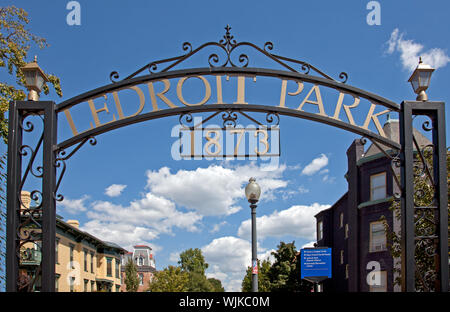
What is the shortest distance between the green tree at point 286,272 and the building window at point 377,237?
10254 millimetres

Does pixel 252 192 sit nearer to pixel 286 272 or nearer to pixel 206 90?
pixel 206 90

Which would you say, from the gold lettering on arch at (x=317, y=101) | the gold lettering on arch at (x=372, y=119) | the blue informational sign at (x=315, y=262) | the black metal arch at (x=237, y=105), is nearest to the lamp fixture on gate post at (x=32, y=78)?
the black metal arch at (x=237, y=105)

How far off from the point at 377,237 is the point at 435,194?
24641mm

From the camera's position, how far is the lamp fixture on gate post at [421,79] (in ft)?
25.7

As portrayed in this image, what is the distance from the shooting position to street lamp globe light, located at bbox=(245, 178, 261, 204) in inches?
464

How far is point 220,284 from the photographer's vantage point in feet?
405

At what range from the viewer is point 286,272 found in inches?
1610

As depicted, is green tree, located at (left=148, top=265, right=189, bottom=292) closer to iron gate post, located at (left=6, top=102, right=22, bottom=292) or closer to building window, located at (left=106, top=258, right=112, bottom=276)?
building window, located at (left=106, top=258, right=112, bottom=276)

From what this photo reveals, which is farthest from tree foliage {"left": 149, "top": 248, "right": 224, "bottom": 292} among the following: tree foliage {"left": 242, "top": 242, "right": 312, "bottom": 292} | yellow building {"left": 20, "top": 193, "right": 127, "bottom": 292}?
tree foliage {"left": 242, "top": 242, "right": 312, "bottom": 292}

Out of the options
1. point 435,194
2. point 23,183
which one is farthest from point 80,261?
point 435,194

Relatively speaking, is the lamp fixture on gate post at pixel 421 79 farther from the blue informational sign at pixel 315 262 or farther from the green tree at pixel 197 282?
the green tree at pixel 197 282

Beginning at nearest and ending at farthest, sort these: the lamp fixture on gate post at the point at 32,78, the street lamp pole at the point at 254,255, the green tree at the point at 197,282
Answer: the lamp fixture on gate post at the point at 32,78
the street lamp pole at the point at 254,255
the green tree at the point at 197,282
